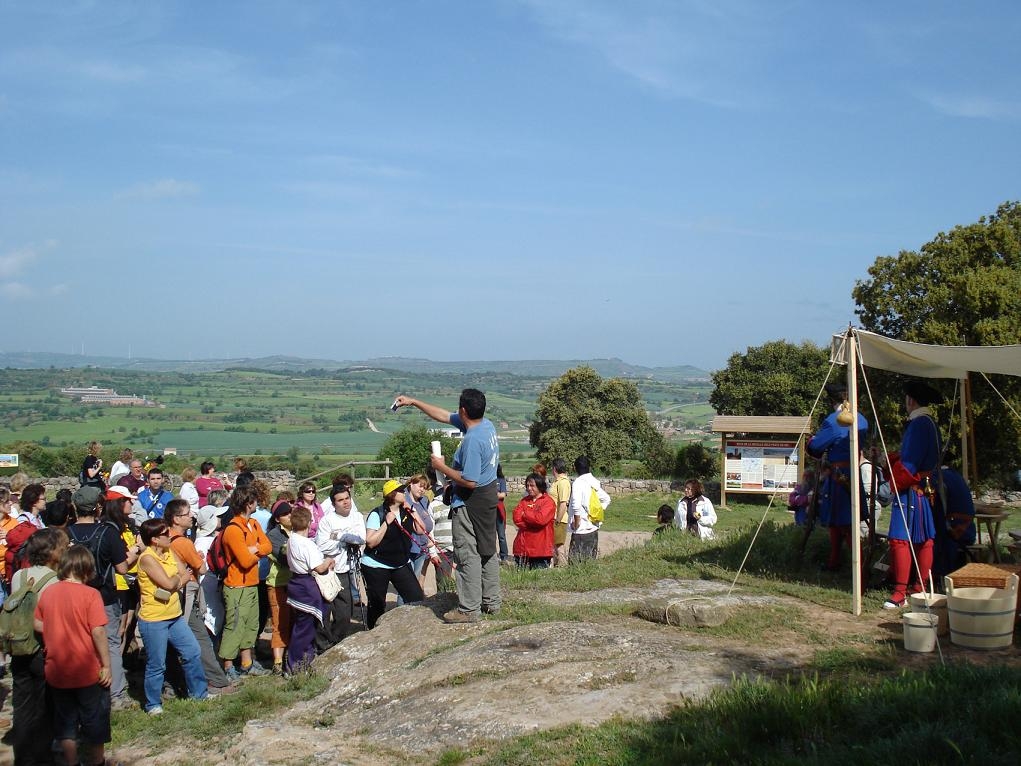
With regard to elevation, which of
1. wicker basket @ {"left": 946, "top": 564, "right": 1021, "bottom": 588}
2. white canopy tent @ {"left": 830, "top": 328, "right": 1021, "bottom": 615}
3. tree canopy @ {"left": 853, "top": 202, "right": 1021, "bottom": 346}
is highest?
tree canopy @ {"left": 853, "top": 202, "right": 1021, "bottom": 346}

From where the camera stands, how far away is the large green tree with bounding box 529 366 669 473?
3856 centimetres

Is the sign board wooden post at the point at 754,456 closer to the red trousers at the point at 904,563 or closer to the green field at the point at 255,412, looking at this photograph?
the red trousers at the point at 904,563

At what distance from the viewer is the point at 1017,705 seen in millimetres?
4277

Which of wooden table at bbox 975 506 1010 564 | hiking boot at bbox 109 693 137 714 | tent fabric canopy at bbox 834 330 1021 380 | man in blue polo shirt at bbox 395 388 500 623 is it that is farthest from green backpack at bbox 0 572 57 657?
wooden table at bbox 975 506 1010 564

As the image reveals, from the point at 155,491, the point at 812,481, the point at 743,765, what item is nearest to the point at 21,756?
the point at 743,765

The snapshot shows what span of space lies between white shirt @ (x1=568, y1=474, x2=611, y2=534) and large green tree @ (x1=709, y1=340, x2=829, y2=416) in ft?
72.9

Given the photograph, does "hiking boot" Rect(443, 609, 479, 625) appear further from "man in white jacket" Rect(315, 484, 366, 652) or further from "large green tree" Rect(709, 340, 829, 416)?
"large green tree" Rect(709, 340, 829, 416)

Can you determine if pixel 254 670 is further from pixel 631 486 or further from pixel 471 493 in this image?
pixel 631 486

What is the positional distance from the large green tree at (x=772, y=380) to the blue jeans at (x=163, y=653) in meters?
27.1

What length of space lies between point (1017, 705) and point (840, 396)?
5.13 metres

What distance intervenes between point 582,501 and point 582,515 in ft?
0.69

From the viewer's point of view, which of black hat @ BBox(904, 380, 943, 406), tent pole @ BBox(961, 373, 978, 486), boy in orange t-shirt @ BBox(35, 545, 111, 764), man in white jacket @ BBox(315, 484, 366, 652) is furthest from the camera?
tent pole @ BBox(961, 373, 978, 486)

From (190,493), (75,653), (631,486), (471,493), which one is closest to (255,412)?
(631,486)

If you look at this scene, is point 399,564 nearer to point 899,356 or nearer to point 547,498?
point 547,498
